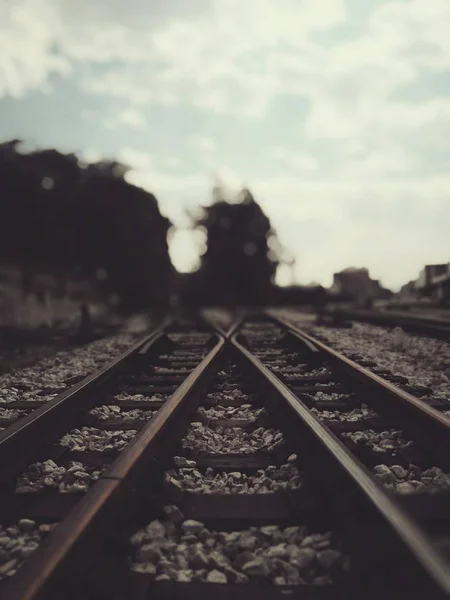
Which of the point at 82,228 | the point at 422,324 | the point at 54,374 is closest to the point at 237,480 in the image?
the point at 54,374

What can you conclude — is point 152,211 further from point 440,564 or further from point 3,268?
point 440,564

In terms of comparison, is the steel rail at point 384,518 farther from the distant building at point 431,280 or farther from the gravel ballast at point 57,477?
the distant building at point 431,280

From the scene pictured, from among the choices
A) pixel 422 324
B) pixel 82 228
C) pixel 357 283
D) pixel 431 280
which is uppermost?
pixel 82 228

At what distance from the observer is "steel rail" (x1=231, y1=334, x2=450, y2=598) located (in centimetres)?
143

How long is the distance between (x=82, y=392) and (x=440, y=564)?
3286mm

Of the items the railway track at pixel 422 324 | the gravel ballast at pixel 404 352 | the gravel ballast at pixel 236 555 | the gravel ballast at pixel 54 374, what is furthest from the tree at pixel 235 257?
the gravel ballast at pixel 236 555

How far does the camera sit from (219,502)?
2.38m

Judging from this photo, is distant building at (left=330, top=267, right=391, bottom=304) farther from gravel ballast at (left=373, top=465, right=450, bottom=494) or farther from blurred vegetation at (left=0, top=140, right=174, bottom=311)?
gravel ballast at (left=373, top=465, right=450, bottom=494)

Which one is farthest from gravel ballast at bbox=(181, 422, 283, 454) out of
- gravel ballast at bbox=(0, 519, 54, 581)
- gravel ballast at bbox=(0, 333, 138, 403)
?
gravel ballast at bbox=(0, 333, 138, 403)

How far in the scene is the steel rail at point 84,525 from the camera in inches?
60.1

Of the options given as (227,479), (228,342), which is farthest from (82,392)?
(228,342)

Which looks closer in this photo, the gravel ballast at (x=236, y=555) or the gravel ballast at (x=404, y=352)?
the gravel ballast at (x=236, y=555)

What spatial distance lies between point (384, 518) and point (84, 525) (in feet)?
3.40

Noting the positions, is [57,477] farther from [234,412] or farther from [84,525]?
[234,412]
